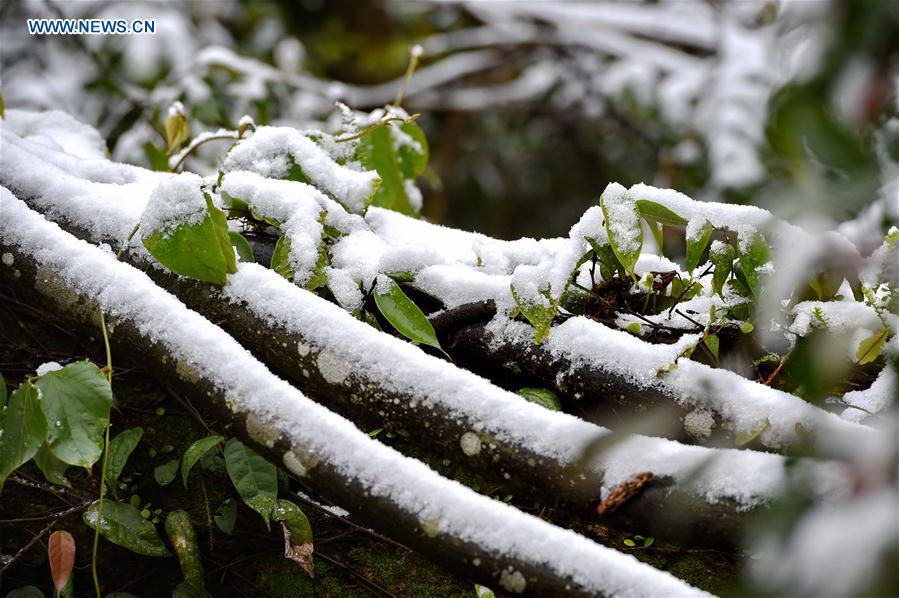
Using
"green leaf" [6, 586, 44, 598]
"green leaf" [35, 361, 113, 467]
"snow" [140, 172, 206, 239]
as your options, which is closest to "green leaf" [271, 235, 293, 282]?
"snow" [140, 172, 206, 239]

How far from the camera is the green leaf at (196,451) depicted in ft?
2.67

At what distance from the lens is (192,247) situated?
0.81 m

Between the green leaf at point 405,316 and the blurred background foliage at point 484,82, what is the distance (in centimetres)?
85

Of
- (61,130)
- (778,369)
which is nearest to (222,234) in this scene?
(778,369)

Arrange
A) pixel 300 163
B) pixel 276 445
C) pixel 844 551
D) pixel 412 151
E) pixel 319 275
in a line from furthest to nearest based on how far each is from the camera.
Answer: pixel 412 151, pixel 300 163, pixel 319 275, pixel 276 445, pixel 844 551

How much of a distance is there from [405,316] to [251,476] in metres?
0.25

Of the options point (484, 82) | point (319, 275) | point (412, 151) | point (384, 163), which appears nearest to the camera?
point (319, 275)

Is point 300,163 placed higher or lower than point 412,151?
lower

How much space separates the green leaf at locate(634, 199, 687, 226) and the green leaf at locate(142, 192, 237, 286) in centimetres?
48

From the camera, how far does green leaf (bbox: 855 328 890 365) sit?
0.77 meters

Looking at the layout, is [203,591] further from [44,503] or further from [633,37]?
[633,37]

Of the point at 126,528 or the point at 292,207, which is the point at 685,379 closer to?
the point at 292,207

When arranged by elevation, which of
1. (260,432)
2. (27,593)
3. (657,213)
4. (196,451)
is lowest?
(27,593)

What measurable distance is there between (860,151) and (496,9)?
3.41 m
